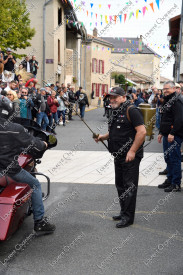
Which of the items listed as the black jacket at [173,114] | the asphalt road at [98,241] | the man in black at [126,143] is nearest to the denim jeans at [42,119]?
the asphalt road at [98,241]

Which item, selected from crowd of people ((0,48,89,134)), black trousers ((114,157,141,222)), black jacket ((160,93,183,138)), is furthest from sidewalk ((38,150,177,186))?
black trousers ((114,157,141,222))

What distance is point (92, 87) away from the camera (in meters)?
46.6

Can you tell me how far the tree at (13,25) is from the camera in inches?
772

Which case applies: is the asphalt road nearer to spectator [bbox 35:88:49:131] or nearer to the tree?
spectator [bbox 35:88:49:131]


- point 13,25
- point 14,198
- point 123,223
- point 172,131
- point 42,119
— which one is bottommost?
point 123,223

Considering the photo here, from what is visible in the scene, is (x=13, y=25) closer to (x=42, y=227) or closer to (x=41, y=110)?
(x=41, y=110)

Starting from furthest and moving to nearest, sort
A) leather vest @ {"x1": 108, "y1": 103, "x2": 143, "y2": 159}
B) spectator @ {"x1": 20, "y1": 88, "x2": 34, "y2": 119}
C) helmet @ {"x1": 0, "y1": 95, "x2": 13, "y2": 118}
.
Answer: spectator @ {"x1": 20, "y1": 88, "x2": 34, "y2": 119} → leather vest @ {"x1": 108, "y1": 103, "x2": 143, "y2": 159} → helmet @ {"x1": 0, "y1": 95, "x2": 13, "y2": 118}

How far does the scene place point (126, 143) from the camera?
5.18 m

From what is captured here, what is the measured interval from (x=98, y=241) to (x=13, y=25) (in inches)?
681

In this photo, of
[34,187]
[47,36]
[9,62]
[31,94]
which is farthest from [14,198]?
[47,36]

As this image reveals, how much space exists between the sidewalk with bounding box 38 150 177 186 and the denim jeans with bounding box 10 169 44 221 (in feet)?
9.43

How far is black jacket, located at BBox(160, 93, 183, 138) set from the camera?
6672mm

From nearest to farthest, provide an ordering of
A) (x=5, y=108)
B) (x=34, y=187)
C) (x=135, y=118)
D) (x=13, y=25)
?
1. (x=5, y=108)
2. (x=34, y=187)
3. (x=135, y=118)
4. (x=13, y=25)

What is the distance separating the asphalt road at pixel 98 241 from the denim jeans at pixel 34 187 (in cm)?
32
